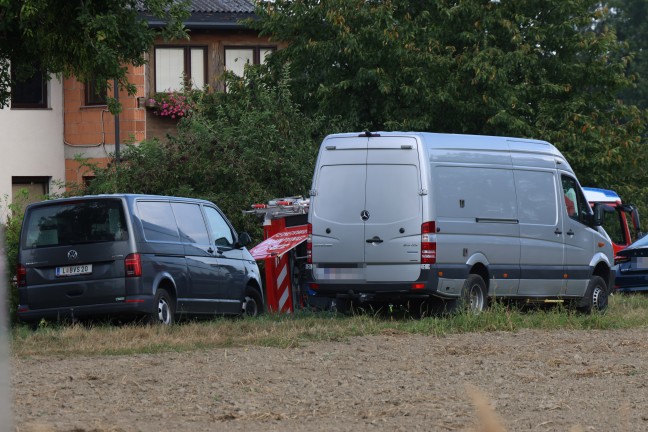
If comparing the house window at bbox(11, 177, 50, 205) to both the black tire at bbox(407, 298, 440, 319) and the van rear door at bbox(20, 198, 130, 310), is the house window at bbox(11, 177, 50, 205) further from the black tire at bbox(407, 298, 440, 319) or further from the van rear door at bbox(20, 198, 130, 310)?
the van rear door at bbox(20, 198, 130, 310)

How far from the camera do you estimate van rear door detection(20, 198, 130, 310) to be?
14594mm

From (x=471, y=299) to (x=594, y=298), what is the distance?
2.90 metres

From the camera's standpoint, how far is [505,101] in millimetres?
30750

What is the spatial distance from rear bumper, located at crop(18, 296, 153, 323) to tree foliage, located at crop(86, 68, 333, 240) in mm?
7341

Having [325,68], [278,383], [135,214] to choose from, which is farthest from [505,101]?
[278,383]

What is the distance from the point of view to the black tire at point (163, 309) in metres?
14.7

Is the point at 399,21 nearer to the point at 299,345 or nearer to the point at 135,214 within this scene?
the point at 135,214

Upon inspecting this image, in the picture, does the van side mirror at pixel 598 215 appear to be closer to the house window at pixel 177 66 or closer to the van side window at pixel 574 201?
the van side window at pixel 574 201

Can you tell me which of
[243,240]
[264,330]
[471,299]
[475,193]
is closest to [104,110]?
[243,240]

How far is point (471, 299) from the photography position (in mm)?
16188

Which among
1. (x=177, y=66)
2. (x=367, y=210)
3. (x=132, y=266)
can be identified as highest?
(x=177, y=66)

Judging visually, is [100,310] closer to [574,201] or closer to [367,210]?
[367,210]

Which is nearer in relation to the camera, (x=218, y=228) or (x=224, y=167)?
(x=218, y=228)

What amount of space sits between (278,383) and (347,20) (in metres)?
22.5
